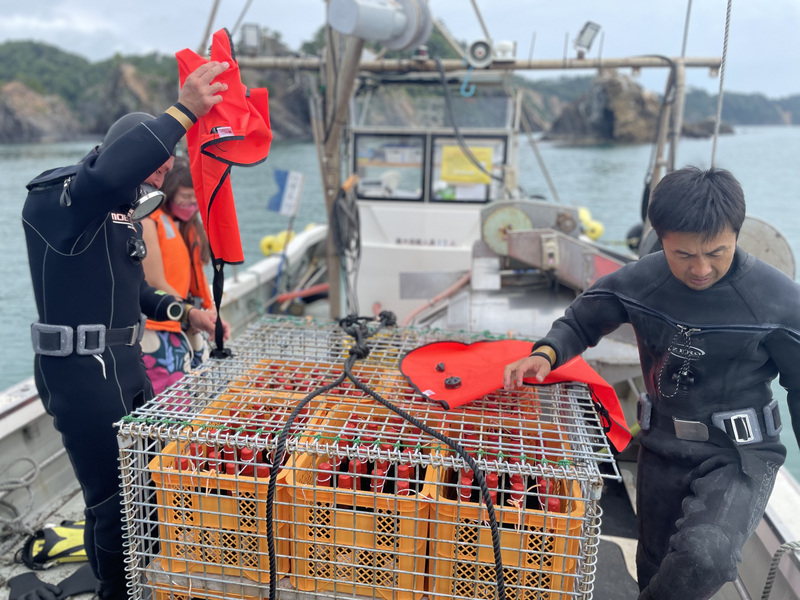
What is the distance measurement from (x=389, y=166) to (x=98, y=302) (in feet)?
15.5

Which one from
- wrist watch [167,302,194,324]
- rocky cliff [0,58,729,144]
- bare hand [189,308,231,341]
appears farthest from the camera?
rocky cliff [0,58,729,144]

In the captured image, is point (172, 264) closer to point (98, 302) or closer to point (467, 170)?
point (98, 302)

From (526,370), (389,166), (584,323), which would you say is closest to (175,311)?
(526,370)

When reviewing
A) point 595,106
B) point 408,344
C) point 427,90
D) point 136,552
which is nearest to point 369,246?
point 427,90

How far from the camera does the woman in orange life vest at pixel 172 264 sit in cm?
267

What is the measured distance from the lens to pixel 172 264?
2816mm

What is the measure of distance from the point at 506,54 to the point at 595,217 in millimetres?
16376

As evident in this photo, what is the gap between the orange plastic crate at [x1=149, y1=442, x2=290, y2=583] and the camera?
167 centimetres

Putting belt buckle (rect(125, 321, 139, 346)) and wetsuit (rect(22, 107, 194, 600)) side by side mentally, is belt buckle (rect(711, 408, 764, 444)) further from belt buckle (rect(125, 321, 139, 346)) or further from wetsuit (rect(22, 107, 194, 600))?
belt buckle (rect(125, 321, 139, 346))

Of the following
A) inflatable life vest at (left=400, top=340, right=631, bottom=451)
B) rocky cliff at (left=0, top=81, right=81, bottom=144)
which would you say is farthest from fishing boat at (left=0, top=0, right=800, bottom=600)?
rocky cliff at (left=0, top=81, right=81, bottom=144)

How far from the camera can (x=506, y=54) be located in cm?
516

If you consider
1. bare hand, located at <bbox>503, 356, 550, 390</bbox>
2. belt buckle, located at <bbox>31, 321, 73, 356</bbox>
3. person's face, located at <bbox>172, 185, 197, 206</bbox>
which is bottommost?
bare hand, located at <bbox>503, 356, 550, 390</bbox>

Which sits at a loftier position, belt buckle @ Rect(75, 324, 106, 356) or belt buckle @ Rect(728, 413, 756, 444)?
belt buckle @ Rect(75, 324, 106, 356)

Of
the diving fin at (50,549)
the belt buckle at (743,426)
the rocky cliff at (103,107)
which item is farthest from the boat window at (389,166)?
the rocky cliff at (103,107)
